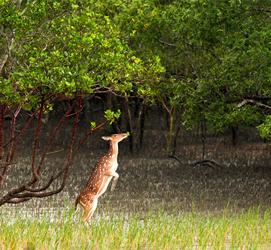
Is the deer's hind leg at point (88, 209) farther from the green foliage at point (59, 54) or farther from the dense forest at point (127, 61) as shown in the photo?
the green foliage at point (59, 54)

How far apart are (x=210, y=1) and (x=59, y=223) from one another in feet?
25.0

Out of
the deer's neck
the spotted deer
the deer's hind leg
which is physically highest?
the deer's neck

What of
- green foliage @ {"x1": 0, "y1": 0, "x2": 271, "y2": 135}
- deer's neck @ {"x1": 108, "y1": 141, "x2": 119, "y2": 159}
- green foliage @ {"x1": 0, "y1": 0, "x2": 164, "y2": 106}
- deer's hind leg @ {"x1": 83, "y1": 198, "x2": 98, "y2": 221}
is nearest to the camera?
green foliage @ {"x1": 0, "y1": 0, "x2": 164, "y2": 106}

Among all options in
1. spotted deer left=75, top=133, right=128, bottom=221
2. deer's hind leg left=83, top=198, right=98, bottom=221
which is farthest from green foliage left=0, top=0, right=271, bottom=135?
deer's hind leg left=83, top=198, right=98, bottom=221

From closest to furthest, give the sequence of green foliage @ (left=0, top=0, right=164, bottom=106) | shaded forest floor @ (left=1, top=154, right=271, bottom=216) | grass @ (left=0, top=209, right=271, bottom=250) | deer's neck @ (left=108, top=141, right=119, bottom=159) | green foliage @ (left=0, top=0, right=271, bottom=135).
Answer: grass @ (left=0, top=209, right=271, bottom=250) → green foliage @ (left=0, top=0, right=164, bottom=106) → green foliage @ (left=0, top=0, right=271, bottom=135) → deer's neck @ (left=108, top=141, right=119, bottom=159) → shaded forest floor @ (left=1, top=154, right=271, bottom=216)

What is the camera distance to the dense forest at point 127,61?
13273mm

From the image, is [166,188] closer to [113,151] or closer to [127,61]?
[113,151]

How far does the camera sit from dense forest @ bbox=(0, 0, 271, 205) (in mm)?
13273

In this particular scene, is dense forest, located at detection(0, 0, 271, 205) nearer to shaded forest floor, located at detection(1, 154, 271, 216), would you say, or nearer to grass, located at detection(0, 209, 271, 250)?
shaded forest floor, located at detection(1, 154, 271, 216)

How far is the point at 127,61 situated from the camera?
1377 cm

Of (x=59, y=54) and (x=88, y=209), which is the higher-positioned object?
(x=59, y=54)

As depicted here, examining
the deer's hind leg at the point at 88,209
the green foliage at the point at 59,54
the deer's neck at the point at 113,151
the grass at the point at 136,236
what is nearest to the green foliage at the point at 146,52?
the green foliage at the point at 59,54

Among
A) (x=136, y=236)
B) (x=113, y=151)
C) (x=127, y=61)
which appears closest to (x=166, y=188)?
(x=113, y=151)

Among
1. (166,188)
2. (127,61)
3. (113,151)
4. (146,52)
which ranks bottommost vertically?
(166,188)
